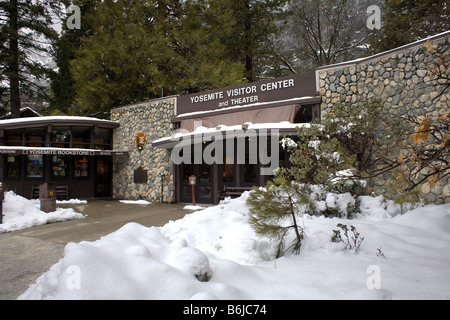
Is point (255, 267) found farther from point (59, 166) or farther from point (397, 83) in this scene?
point (59, 166)

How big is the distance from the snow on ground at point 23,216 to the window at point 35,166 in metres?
5.22

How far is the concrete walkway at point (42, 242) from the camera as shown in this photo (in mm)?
3313

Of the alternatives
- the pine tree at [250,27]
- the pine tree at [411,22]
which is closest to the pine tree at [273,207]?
the pine tree at [411,22]

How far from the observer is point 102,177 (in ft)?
44.8

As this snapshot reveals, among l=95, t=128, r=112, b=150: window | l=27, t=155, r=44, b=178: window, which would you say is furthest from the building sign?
l=27, t=155, r=44, b=178: window

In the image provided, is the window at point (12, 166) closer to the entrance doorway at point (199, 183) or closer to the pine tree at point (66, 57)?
the pine tree at point (66, 57)

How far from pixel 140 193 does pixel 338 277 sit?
434 inches

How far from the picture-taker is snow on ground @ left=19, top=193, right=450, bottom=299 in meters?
1.96

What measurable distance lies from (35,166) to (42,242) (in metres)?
8.96

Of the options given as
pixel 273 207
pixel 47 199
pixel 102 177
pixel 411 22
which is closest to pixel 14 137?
pixel 102 177

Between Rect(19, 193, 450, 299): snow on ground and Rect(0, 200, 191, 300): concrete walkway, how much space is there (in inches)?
50.7

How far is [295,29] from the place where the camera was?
18.3 meters

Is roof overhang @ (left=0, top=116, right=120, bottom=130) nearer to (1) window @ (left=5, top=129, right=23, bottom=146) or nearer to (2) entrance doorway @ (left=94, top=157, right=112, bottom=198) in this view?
(1) window @ (left=5, top=129, right=23, bottom=146)

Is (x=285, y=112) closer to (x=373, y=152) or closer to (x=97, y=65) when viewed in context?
(x=373, y=152)
